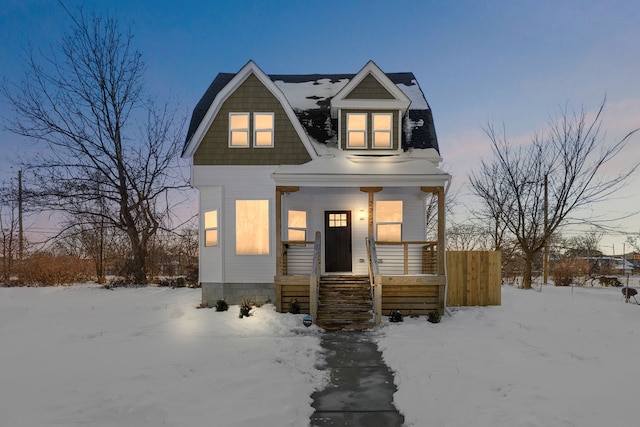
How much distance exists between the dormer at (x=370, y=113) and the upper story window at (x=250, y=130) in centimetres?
241

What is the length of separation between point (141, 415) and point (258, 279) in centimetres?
782

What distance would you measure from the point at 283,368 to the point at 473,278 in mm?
8126

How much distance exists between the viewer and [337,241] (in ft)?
43.5

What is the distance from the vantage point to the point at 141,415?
4406 millimetres

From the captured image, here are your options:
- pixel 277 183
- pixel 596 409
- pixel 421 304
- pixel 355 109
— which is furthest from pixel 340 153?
pixel 596 409

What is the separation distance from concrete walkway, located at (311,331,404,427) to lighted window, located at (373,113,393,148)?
7394mm

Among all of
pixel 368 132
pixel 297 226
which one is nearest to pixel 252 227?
pixel 297 226

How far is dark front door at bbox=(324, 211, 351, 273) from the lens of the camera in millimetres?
13242

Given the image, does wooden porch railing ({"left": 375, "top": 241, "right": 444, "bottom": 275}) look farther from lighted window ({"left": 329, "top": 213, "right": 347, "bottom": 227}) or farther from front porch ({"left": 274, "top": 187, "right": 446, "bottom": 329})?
lighted window ({"left": 329, "top": 213, "right": 347, "bottom": 227})

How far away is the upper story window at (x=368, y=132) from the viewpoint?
516 inches

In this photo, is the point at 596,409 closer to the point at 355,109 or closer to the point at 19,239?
the point at 355,109

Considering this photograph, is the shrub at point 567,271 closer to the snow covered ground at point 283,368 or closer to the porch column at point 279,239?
the snow covered ground at point 283,368

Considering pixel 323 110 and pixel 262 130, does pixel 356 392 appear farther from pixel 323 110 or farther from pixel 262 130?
pixel 323 110

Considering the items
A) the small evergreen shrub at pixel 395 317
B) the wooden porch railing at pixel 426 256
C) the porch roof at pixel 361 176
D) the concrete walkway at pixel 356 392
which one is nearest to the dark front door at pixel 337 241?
the wooden porch railing at pixel 426 256
